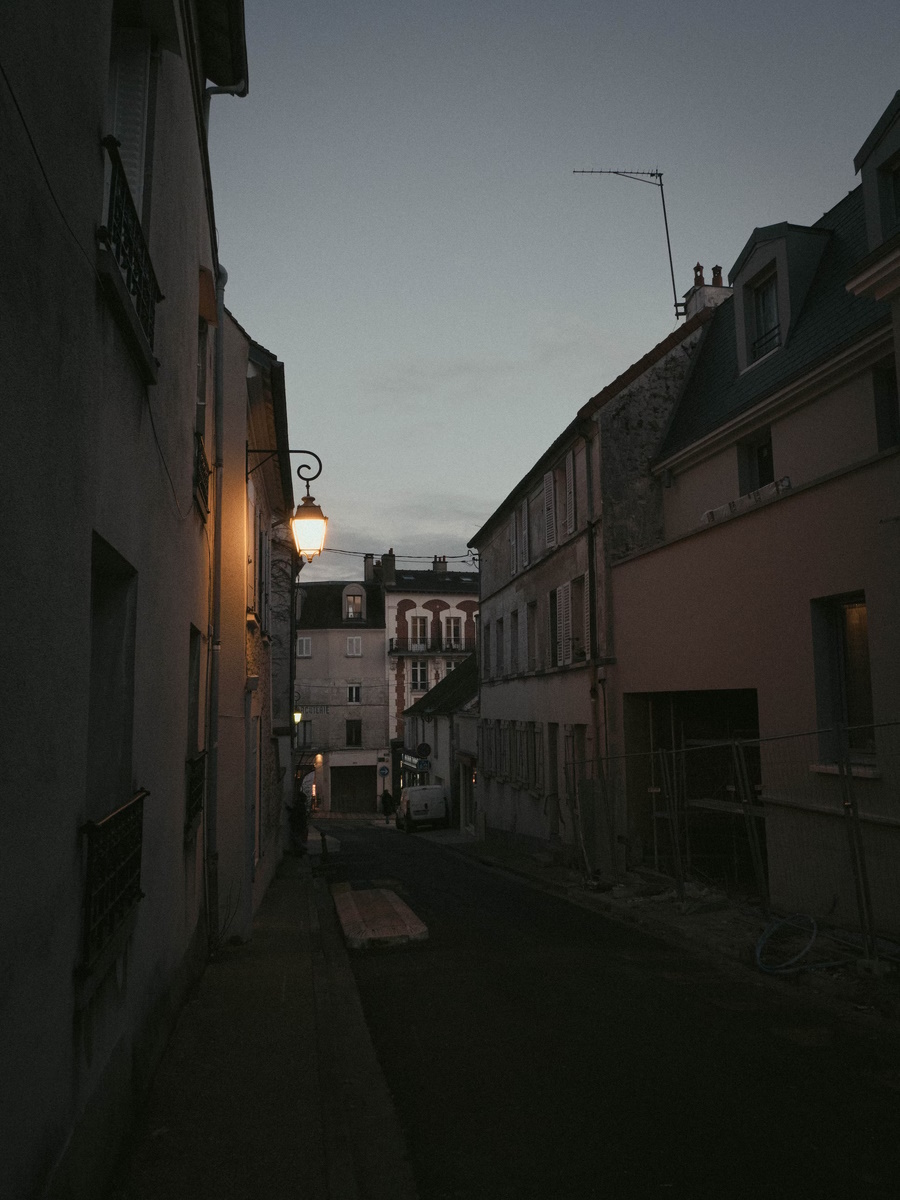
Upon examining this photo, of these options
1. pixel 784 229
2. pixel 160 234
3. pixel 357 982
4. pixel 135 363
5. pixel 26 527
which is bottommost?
pixel 357 982

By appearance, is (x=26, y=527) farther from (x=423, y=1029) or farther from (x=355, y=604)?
(x=355, y=604)

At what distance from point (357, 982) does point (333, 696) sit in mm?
44388

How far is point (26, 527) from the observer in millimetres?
2725

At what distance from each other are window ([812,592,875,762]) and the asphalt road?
10.0 feet

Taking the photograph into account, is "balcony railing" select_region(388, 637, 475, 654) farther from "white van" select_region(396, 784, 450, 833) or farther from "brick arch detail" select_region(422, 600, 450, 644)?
"white van" select_region(396, 784, 450, 833)

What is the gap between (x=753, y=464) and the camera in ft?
47.2

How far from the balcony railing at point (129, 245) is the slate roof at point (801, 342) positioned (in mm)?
7152

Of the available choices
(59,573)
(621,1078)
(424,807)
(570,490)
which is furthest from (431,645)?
(59,573)

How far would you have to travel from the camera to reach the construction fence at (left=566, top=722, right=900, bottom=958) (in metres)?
8.98

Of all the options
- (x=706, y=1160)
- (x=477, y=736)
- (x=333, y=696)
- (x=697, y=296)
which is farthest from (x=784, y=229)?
(x=333, y=696)

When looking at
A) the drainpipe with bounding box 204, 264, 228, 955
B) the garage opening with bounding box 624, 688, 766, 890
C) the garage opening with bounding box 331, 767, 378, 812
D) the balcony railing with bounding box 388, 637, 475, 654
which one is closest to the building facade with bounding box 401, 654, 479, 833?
the garage opening with bounding box 331, 767, 378, 812

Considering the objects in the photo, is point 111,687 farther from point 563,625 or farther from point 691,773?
point 563,625

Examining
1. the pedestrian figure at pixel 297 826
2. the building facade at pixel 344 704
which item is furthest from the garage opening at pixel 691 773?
the building facade at pixel 344 704

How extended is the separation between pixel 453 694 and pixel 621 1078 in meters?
33.0
